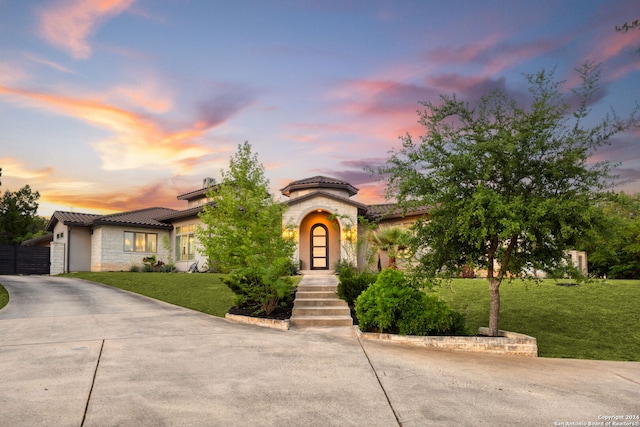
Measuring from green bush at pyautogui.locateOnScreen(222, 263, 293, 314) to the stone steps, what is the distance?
58cm

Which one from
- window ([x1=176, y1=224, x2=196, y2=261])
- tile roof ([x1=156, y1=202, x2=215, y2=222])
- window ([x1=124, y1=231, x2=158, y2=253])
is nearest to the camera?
tile roof ([x1=156, y1=202, x2=215, y2=222])

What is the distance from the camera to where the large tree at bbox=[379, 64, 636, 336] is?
8.32m

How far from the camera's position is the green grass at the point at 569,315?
9.32 m

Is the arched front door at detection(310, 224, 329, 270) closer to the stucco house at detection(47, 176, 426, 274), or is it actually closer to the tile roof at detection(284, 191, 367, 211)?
the stucco house at detection(47, 176, 426, 274)

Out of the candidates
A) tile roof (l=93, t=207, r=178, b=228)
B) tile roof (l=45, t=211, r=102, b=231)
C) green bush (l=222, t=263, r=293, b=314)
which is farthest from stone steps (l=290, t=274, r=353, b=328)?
tile roof (l=45, t=211, r=102, b=231)

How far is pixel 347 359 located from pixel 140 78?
14977 millimetres

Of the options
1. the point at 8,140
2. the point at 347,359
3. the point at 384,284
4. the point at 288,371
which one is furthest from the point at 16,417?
the point at 8,140

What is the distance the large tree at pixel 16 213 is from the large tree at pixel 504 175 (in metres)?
40.3

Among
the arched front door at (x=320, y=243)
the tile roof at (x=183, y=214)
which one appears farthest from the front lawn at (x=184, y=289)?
the arched front door at (x=320, y=243)

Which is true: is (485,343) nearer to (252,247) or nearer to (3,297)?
(252,247)

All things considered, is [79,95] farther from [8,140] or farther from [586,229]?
[586,229]

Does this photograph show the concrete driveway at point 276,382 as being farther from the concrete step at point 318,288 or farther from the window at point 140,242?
the window at point 140,242

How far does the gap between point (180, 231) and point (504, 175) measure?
23689mm

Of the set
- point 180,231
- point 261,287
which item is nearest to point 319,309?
point 261,287
